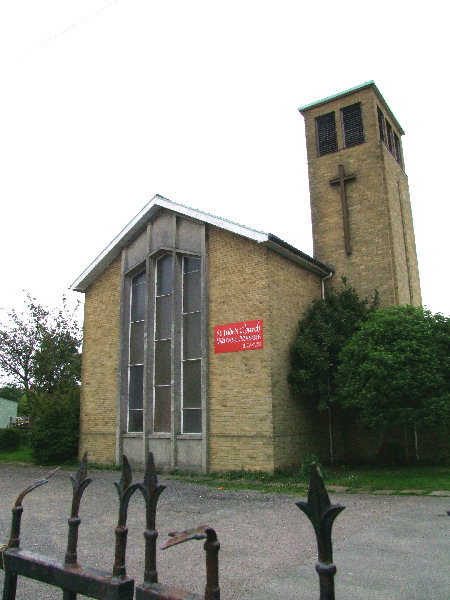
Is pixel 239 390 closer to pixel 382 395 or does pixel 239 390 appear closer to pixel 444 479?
pixel 382 395

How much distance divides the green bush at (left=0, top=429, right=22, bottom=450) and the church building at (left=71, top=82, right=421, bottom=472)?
9.68 meters

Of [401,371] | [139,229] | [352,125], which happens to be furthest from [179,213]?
[401,371]

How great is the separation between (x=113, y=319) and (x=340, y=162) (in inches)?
403

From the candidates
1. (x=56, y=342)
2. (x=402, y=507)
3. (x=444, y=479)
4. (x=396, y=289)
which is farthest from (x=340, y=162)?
(x=56, y=342)

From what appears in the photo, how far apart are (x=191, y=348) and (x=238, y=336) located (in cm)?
202

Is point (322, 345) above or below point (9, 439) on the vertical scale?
above

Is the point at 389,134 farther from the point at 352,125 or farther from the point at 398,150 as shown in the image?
the point at 352,125

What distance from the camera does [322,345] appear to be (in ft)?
46.5

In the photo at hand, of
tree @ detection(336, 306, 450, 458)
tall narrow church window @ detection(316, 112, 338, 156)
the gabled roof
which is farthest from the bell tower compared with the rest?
tree @ detection(336, 306, 450, 458)

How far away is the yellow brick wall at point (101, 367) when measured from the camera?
1739 cm

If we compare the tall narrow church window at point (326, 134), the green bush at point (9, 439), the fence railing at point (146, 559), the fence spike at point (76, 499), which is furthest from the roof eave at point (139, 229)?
the fence railing at point (146, 559)

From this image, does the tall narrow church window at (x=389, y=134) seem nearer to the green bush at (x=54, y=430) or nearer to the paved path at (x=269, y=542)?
the paved path at (x=269, y=542)

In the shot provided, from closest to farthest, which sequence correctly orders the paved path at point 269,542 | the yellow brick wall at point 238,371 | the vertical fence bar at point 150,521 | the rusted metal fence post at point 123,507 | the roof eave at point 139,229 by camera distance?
the vertical fence bar at point 150,521
the rusted metal fence post at point 123,507
the paved path at point 269,542
the yellow brick wall at point 238,371
the roof eave at point 139,229

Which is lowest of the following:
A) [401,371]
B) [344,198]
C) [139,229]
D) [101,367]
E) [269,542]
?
[269,542]
